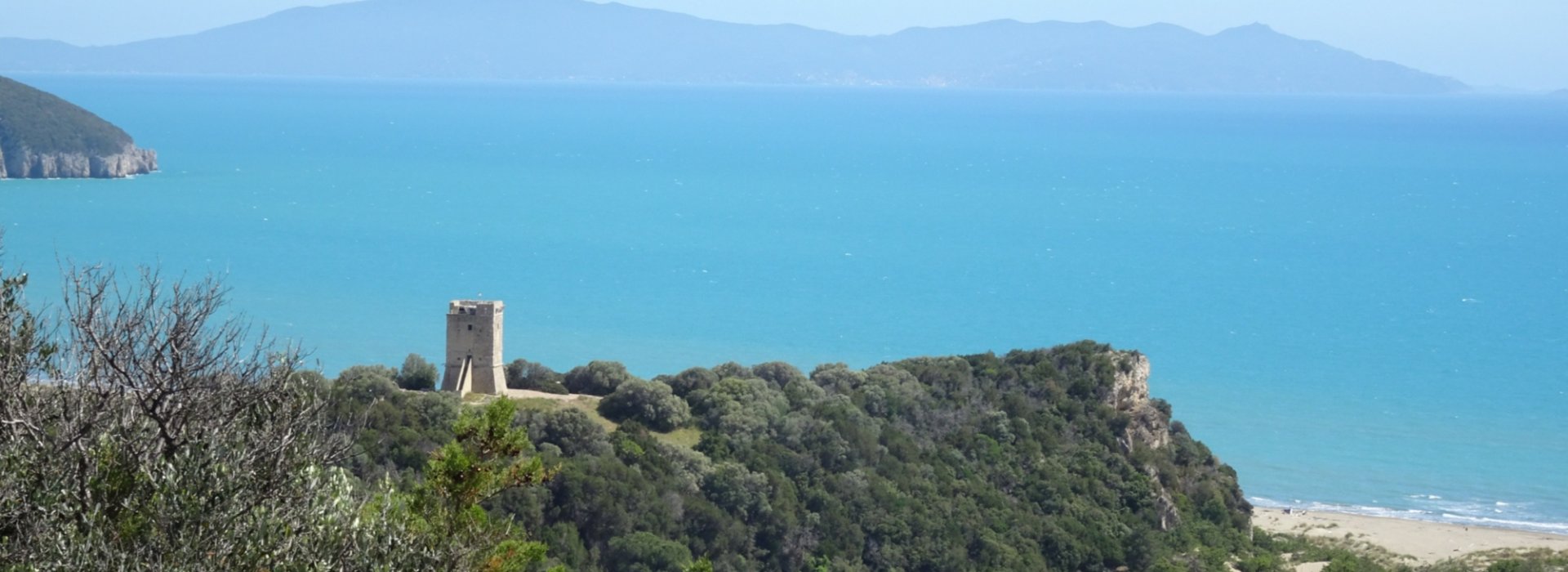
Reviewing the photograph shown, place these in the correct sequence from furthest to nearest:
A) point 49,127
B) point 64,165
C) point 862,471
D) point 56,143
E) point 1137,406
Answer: point 49,127 → point 56,143 → point 64,165 → point 1137,406 → point 862,471

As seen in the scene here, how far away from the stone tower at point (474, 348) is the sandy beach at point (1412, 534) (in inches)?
510

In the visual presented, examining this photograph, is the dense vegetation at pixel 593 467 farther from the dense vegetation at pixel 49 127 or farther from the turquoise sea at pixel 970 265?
the dense vegetation at pixel 49 127

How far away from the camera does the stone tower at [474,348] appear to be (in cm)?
2675

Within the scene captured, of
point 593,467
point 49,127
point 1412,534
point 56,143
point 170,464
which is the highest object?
point 170,464

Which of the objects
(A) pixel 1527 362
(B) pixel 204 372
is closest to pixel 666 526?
(B) pixel 204 372

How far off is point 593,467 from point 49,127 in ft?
249

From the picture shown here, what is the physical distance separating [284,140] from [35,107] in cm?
3460

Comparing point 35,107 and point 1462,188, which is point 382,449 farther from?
point 1462,188

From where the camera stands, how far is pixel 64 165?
299 feet

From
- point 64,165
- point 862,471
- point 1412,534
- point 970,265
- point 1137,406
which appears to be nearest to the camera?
point 862,471

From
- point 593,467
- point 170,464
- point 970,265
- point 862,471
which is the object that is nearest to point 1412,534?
point 862,471

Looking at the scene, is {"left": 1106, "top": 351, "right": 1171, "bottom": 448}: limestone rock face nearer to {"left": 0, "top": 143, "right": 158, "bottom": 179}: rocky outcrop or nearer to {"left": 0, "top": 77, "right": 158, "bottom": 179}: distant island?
{"left": 0, "top": 143, "right": 158, "bottom": 179}: rocky outcrop

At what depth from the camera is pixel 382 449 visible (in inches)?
939

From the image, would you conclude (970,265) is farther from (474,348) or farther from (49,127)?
(49,127)
